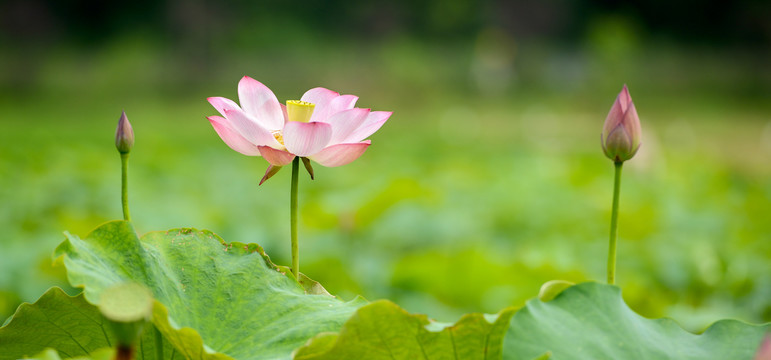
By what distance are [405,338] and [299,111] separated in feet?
0.57

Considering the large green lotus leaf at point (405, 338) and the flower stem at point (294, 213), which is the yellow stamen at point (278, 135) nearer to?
the flower stem at point (294, 213)

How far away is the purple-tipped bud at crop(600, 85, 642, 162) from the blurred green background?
24.2 inches

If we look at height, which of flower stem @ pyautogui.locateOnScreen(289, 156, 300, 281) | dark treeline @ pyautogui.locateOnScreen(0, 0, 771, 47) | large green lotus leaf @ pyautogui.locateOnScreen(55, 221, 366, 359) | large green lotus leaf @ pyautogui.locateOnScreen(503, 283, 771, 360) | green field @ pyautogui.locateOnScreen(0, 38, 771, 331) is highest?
dark treeline @ pyautogui.locateOnScreen(0, 0, 771, 47)

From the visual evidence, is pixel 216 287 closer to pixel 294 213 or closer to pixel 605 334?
pixel 294 213

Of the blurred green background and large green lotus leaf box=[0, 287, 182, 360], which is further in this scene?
the blurred green background

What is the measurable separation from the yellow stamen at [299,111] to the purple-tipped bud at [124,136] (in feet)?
0.38

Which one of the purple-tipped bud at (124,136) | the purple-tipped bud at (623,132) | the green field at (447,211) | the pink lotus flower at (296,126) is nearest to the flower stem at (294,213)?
the pink lotus flower at (296,126)

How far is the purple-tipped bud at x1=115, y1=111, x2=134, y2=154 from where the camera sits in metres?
0.48

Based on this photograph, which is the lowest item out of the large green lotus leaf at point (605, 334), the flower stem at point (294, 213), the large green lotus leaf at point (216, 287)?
the large green lotus leaf at point (605, 334)

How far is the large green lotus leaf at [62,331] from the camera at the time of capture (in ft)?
1.38

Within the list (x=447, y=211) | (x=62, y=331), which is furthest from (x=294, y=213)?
(x=447, y=211)

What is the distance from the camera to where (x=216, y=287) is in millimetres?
438

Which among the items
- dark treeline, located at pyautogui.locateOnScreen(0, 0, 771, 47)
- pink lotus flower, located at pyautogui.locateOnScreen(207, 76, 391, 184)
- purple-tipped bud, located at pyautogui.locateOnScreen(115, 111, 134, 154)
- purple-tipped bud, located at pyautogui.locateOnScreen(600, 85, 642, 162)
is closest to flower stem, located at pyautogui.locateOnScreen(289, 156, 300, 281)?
pink lotus flower, located at pyautogui.locateOnScreen(207, 76, 391, 184)

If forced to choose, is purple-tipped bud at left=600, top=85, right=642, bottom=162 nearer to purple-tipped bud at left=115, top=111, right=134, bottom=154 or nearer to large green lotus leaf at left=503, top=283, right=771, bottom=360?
large green lotus leaf at left=503, top=283, right=771, bottom=360
